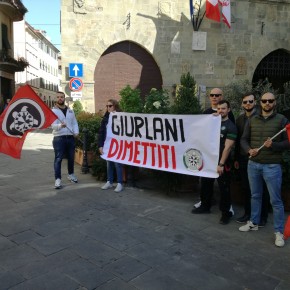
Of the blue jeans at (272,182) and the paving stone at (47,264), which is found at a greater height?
the blue jeans at (272,182)

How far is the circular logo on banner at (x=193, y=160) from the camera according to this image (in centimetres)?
516

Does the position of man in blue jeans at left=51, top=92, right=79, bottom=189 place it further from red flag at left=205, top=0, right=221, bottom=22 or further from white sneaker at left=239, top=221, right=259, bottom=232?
red flag at left=205, top=0, right=221, bottom=22

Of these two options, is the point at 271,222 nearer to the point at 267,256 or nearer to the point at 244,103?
the point at 267,256

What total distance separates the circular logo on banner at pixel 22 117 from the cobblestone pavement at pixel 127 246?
4.03 ft

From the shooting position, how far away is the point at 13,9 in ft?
90.5

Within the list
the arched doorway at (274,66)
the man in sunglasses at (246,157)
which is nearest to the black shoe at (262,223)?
the man in sunglasses at (246,157)

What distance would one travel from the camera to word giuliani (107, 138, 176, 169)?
18.4 ft

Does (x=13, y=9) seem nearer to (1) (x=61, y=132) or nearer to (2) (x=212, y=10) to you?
(2) (x=212, y=10)

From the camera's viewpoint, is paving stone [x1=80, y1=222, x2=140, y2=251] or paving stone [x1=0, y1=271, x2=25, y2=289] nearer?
paving stone [x1=0, y1=271, x2=25, y2=289]

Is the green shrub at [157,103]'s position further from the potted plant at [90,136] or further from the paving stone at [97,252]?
the paving stone at [97,252]

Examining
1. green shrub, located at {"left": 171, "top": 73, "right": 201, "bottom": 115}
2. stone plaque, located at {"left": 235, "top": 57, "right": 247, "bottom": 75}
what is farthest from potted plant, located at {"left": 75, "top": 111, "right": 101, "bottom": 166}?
stone plaque, located at {"left": 235, "top": 57, "right": 247, "bottom": 75}

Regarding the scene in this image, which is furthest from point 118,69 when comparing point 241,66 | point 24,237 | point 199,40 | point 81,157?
point 24,237

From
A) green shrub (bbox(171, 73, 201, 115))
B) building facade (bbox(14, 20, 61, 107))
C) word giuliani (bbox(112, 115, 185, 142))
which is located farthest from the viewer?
building facade (bbox(14, 20, 61, 107))

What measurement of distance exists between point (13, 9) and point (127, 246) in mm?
28772
